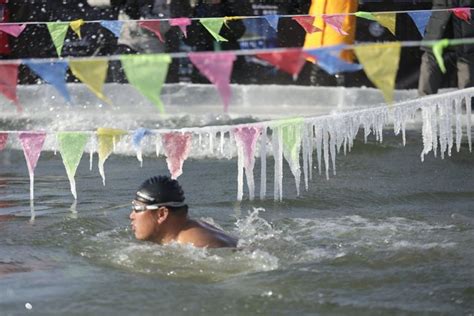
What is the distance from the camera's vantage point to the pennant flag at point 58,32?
10.9 meters

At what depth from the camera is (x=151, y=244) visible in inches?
321

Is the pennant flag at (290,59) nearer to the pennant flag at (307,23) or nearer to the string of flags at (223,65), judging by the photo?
the string of flags at (223,65)

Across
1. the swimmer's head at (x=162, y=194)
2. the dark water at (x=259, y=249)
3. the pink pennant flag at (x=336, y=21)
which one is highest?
the pink pennant flag at (x=336, y=21)

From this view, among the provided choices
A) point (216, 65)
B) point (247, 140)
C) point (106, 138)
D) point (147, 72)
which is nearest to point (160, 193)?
point (106, 138)

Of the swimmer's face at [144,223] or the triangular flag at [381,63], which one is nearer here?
the triangular flag at [381,63]

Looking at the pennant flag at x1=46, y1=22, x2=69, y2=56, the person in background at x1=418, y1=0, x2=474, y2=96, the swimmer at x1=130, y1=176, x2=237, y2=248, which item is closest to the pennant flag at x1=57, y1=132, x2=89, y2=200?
the swimmer at x1=130, y1=176, x2=237, y2=248

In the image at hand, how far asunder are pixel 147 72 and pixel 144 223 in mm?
1956

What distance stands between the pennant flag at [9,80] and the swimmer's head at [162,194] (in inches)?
52.1

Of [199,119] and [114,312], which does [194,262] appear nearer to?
[114,312]

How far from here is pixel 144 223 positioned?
8055 millimetres

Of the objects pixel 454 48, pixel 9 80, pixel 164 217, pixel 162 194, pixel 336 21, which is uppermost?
pixel 336 21

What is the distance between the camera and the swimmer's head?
7.99 metres

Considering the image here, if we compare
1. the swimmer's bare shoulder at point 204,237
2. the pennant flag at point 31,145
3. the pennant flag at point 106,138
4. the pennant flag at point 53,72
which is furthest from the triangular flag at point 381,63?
the pennant flag at point 31,145

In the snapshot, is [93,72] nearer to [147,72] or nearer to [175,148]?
[147,72]
